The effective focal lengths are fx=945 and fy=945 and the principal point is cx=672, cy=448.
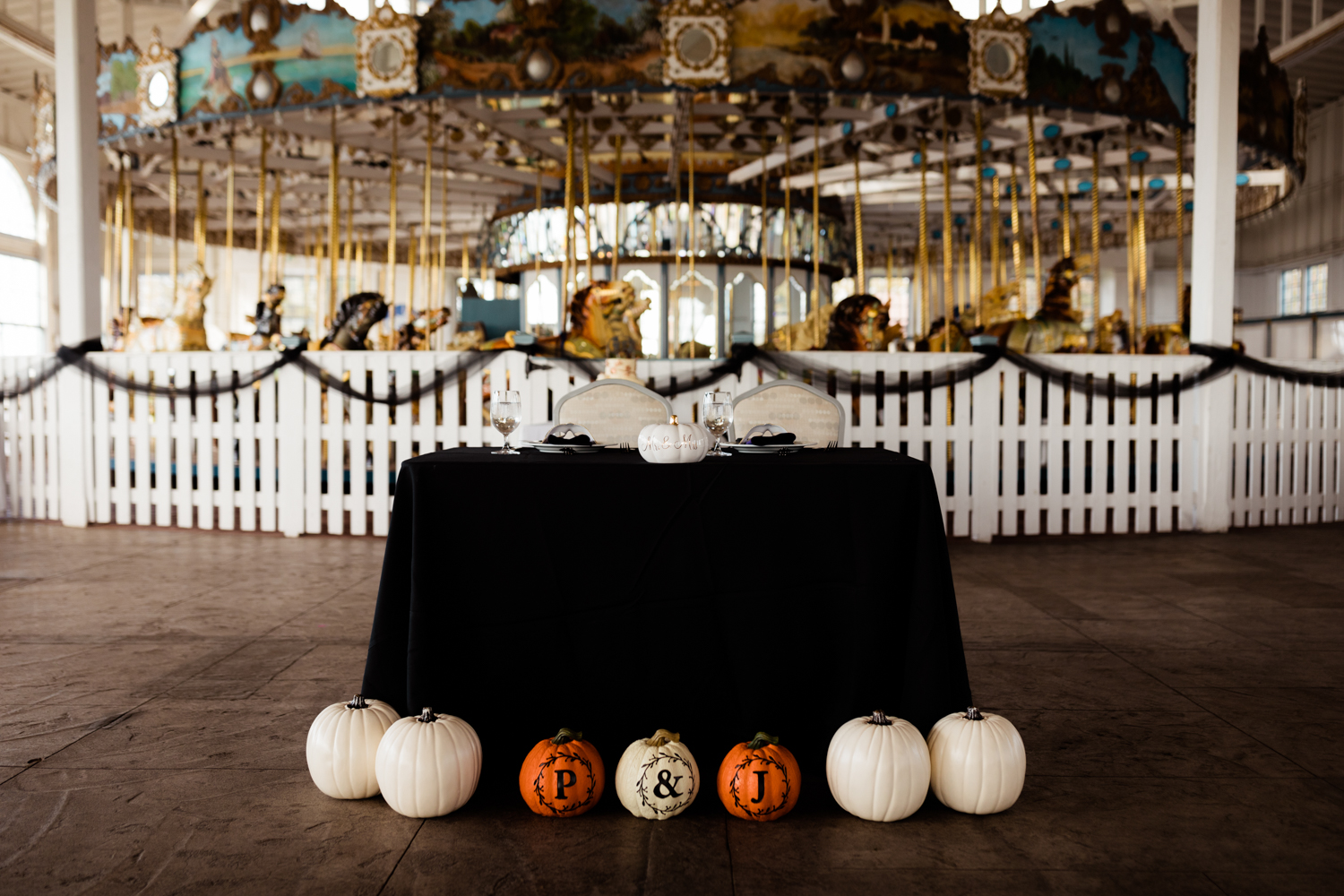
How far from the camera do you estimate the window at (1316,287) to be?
18.6 metres

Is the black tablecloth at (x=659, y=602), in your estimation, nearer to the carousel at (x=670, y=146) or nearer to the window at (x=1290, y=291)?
the carousel at (x=670, y=146)

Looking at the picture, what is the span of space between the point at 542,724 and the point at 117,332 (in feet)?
38.0


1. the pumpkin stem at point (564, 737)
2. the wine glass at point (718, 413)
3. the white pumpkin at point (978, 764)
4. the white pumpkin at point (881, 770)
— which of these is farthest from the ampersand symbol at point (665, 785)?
the wine glass at point (718, 413)

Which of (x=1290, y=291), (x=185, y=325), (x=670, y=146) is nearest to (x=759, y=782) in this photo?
(x=185, y=325)

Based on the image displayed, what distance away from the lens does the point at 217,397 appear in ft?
20.2

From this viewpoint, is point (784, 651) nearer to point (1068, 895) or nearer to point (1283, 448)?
point (1068, 895)

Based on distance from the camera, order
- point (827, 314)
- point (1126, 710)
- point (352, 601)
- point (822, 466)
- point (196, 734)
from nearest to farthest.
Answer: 1. point (822, 466)
2. point (196, 734)
3. point (1126, 710)
4. point (352, 601)
5. point (827, 314)

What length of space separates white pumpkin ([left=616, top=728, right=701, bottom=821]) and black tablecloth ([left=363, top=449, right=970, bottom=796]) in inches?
9.5

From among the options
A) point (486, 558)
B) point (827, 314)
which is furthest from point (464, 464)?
point (827, 314)

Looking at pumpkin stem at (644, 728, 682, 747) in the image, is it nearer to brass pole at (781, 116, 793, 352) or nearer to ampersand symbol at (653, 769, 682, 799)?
ampersand symbol at (653, 769, 682, 799)

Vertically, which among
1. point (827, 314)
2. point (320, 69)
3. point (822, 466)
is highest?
point (320, 69)

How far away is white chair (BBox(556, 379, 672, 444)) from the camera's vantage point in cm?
364

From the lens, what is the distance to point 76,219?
21.1 ft

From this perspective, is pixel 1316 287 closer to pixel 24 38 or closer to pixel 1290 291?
pixel 1290 291
